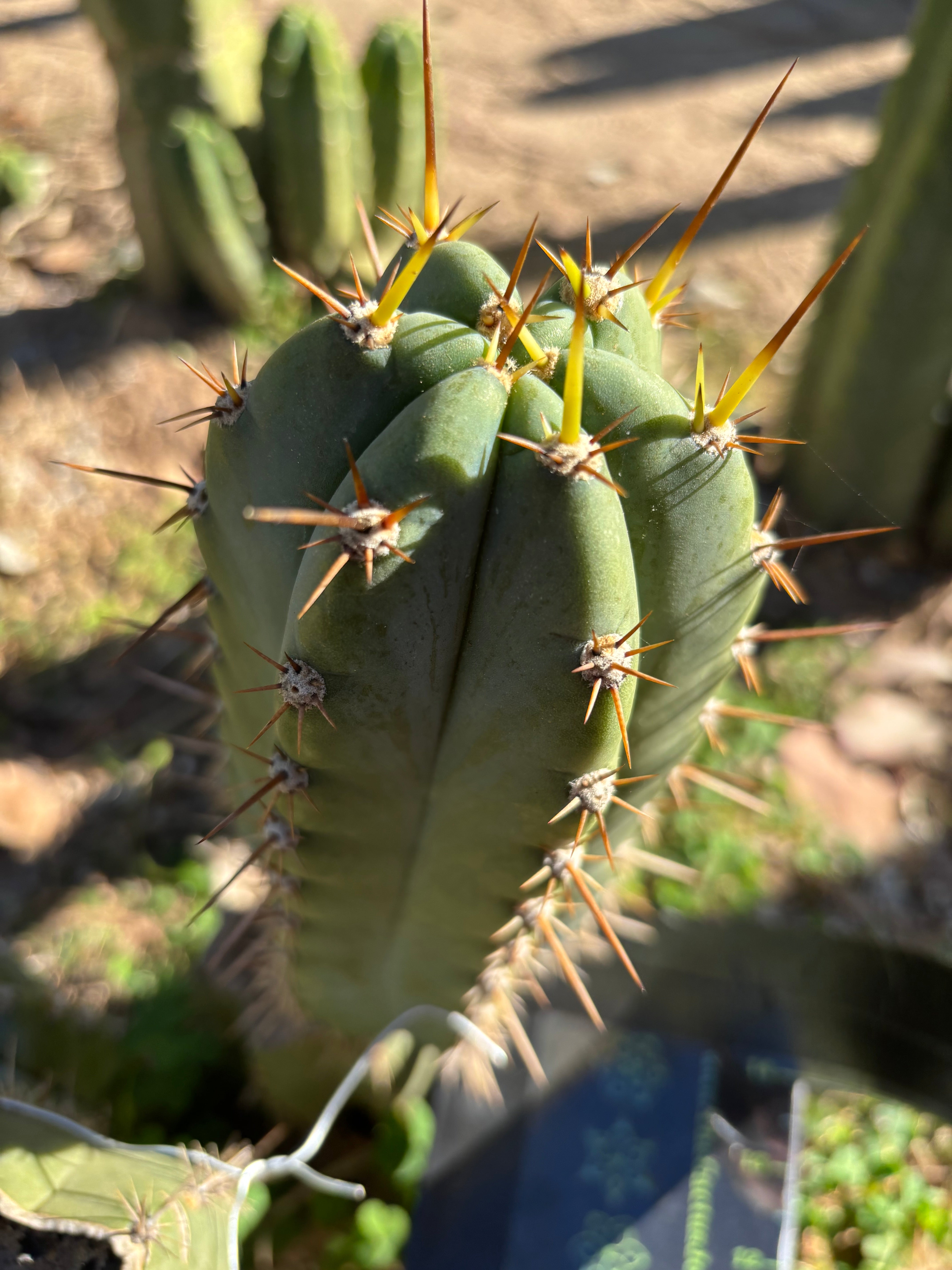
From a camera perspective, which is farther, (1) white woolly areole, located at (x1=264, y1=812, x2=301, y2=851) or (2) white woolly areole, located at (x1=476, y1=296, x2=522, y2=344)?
(1) white woolly areole, located at (x1=264, y1=812, x2=301, y2=851)

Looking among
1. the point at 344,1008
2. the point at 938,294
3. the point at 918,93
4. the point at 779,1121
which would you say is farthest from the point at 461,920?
the point at 918,93

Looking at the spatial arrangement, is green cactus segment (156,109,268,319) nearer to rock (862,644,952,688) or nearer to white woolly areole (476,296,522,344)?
rock (862,644,952,688)

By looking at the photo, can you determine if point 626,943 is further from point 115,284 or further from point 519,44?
point 519,44

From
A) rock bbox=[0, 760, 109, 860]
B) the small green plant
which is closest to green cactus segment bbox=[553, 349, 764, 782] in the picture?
the small green plant

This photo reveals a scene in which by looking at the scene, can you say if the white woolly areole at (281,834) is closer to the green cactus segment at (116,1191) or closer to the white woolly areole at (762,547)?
the green cactus segment at (116,1191)

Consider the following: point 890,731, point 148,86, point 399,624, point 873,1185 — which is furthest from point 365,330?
point 148,86

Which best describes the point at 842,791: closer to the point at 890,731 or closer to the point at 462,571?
the point at 890,731

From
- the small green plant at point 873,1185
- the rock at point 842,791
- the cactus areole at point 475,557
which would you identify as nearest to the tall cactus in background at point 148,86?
the cactus areole at point 475,557
